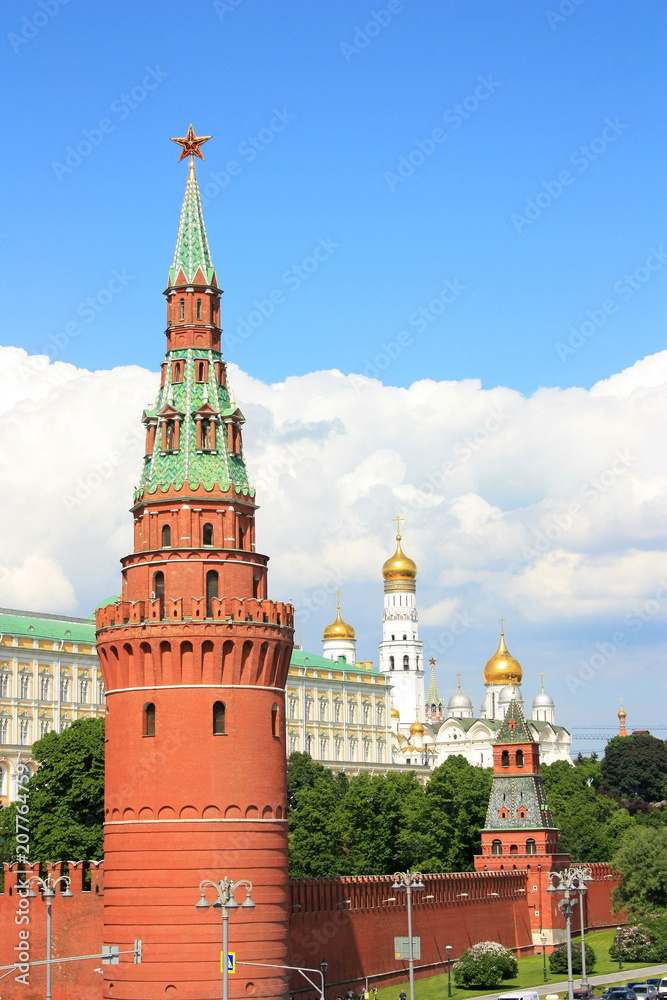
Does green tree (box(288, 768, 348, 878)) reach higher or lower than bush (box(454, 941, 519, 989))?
higher

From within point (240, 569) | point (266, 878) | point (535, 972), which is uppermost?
point (240, 569)

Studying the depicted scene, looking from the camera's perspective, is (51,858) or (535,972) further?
(535,972)

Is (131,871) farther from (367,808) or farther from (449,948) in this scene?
(367,808)

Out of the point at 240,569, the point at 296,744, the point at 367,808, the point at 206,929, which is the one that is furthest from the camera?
the point at 296,744

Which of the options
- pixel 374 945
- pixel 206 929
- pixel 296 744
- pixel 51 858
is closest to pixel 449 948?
pixel 374 945

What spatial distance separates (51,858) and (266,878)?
2473 cm

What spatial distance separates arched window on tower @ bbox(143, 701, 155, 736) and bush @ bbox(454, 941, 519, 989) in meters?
29.2

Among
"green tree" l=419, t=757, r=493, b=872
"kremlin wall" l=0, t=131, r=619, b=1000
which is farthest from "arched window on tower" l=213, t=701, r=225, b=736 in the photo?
"green tree" l=419, t=757, r=493, b=872

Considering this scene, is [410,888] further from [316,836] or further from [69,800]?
[316,836]

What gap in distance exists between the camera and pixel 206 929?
58.0 meters

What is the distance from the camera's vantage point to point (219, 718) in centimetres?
5984

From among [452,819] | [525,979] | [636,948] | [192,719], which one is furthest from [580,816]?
[192,719]

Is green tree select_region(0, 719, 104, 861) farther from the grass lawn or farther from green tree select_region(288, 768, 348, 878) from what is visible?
the grass lawn

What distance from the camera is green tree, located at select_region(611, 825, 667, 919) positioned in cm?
9994
